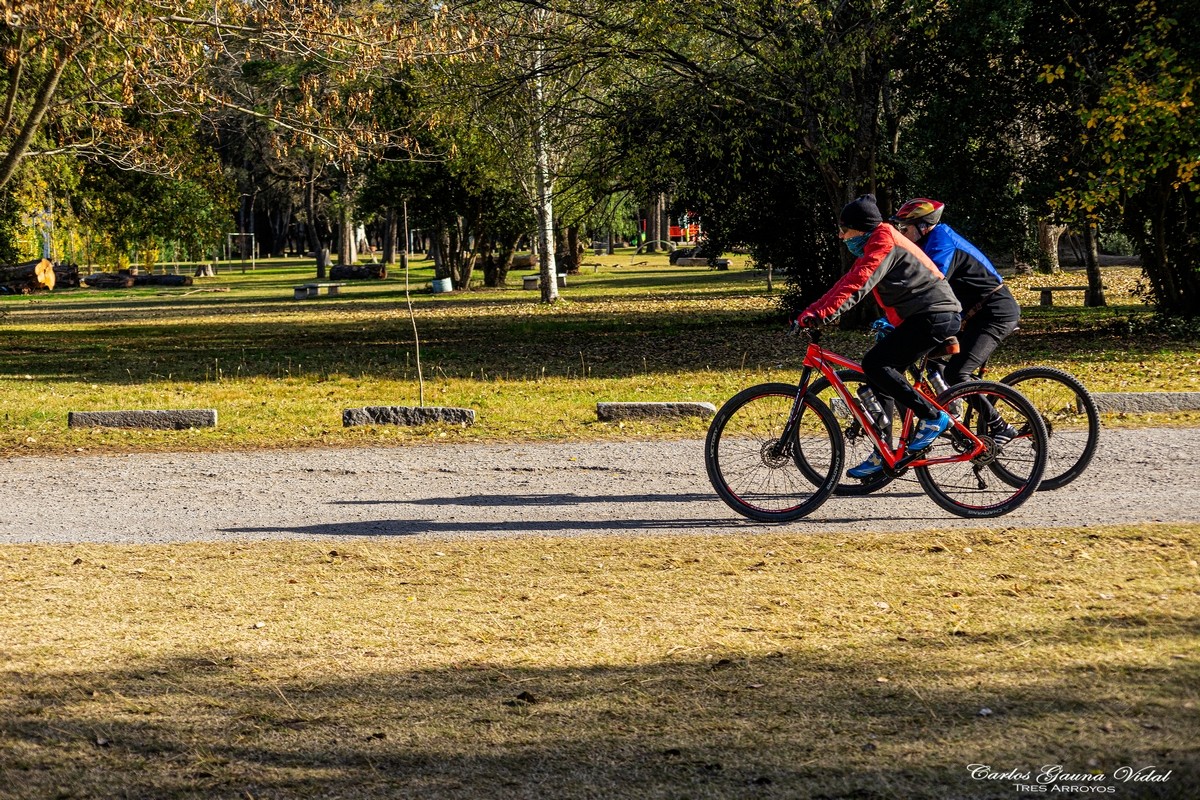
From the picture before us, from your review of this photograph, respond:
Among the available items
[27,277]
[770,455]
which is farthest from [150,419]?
[27,277]

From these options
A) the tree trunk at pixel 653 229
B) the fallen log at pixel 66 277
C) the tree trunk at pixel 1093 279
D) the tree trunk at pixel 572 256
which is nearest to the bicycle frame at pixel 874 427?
the tree trunk at pixel 1093 279

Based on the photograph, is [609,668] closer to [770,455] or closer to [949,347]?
[770,455]

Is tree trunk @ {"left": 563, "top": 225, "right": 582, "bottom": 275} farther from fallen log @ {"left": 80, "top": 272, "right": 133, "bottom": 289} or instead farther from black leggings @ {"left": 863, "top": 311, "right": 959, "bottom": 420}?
black leggings @ {"left": 863, "top": 311, "right": 959, "bottom": 420}

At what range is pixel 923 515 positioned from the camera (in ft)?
26.5

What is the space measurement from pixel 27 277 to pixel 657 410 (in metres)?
52.4

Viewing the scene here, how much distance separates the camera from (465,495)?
30.5ft

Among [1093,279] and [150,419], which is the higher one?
[1093,279]

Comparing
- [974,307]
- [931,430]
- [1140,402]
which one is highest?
[974,307]

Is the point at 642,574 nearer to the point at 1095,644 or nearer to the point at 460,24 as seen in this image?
the point at 1095,644

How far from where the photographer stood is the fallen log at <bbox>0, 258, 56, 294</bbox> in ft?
188

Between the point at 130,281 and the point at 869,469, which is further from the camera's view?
the point at 130,281

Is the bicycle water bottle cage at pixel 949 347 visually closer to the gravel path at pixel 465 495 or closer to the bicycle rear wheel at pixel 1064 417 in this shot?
the bicycle rear wheel at pixel 1064 417

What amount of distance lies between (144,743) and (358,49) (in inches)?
487

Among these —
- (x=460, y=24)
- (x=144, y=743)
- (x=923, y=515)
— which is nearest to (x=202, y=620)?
(x=144, y=743)
